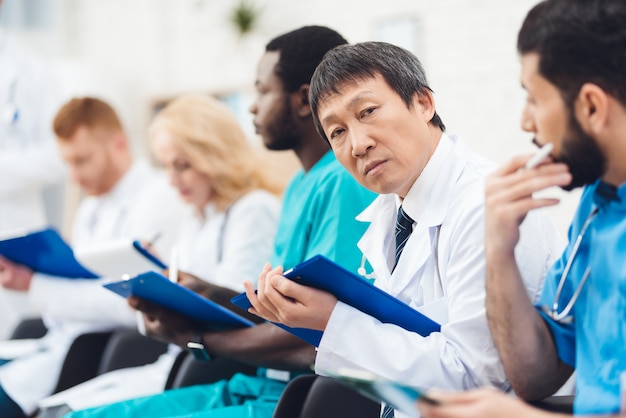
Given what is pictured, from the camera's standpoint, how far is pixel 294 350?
1.65m

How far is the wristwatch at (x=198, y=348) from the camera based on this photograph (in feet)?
5.77

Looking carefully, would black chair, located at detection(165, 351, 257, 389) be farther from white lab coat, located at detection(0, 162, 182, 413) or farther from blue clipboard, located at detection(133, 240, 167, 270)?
white lab coat, located at detection(0, 162, 182, 413)

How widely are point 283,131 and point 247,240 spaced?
0.45 m

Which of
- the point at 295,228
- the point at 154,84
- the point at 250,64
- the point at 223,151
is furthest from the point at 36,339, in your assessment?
the point at 154,84

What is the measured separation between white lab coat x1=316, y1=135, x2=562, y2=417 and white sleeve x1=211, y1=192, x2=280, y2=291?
2.66ft

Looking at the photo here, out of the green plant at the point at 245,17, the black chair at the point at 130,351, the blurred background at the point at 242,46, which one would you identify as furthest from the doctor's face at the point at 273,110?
the green plant at the point at 245,17

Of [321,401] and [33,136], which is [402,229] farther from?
[33,136]

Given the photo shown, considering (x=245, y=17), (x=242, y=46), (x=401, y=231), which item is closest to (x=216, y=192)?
(x=401, y=231)

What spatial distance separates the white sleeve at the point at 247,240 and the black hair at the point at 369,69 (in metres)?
0.84

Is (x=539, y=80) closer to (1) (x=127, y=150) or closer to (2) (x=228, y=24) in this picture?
(1) (x=127, y=150)

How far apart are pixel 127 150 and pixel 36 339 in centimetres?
74

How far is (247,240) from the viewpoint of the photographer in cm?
216

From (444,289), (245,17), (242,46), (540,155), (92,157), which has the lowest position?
(444,289)

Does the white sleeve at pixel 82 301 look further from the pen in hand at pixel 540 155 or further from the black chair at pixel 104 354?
the pen in hand at pixel 540 155
